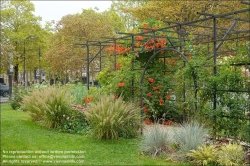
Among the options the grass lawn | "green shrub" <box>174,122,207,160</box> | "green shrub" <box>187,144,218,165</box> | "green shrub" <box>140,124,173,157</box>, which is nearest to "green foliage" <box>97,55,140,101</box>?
the grass lawn

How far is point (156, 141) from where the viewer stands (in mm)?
6148

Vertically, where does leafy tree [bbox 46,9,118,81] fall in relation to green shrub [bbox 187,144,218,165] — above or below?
above

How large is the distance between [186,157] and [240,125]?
4.10 ft

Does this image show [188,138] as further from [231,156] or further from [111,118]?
[111,118]

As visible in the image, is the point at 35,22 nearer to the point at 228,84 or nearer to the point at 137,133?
the point at 137,133

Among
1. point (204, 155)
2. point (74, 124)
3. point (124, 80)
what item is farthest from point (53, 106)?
point (204, 155)

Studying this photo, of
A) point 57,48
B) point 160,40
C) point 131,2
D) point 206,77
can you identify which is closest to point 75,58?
point 57,48

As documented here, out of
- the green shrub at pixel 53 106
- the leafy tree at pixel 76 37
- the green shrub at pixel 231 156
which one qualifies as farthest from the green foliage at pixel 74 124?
the leafy tree at pixel 76 37

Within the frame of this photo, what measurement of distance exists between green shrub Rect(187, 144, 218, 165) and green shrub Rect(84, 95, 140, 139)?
6.85 feet

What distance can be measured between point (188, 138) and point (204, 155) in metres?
0.55

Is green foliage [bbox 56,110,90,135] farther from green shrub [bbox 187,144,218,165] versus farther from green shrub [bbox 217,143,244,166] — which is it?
green shrub [bbox 217,143,244,166]

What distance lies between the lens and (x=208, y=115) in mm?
6516

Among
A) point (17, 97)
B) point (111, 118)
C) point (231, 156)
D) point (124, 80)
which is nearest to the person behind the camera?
point (231, 156)

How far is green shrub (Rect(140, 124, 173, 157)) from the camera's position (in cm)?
613
